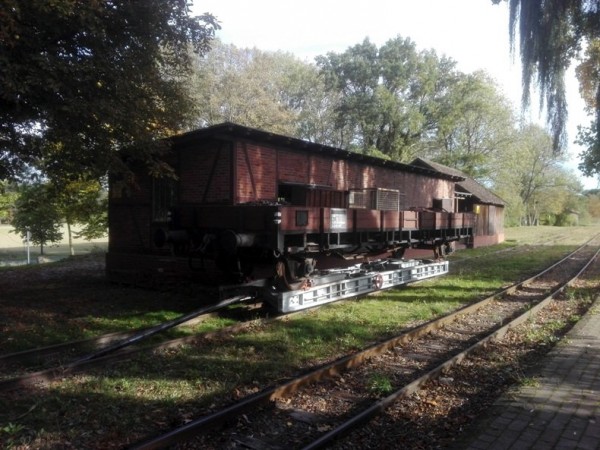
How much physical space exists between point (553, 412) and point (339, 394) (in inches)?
80.4

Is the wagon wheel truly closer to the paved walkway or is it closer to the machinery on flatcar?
the machinery on flatcar

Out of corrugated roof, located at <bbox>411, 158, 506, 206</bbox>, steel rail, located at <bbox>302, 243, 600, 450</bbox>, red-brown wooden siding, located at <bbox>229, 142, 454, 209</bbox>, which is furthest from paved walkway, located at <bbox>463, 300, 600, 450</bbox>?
corrugated roof, located at <bbox>411, 158, 506, 206</bbox>

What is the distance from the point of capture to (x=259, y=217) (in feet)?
26.5

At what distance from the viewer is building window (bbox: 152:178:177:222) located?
12672 mm

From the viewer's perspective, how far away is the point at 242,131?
10898 millimetres

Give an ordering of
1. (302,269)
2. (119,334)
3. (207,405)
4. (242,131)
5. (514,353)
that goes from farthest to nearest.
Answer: (242,131)
(302,269)
(119,334)
(514,353)
(207,405)

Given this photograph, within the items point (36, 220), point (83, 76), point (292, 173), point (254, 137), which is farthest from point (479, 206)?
point (83, 76)

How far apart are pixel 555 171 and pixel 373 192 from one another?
2760 inches

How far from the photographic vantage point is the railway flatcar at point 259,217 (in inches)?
334

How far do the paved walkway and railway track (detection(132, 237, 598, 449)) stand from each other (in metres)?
1.02

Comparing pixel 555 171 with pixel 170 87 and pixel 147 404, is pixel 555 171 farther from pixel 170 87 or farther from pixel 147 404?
pixel 147 404

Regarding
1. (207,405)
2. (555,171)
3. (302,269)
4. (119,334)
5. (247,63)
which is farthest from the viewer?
(555,171)

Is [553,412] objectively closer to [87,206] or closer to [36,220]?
[87,206]

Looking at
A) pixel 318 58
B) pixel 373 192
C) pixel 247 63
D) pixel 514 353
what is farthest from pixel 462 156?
pixel 514 353
